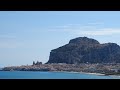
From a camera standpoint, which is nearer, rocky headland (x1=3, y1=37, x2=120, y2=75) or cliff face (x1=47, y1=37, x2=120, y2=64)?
rocky headland (x1=3, y1=37, x2=120, y2=75)

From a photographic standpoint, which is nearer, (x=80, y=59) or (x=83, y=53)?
(x=83, y=53)

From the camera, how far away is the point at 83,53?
729 centimetres

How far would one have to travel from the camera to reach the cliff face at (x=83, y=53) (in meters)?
7.29

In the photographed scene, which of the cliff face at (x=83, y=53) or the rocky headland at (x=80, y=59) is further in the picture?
the cliff face at (x=83, y=53)

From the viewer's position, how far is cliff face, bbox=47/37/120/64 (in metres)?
7.29
